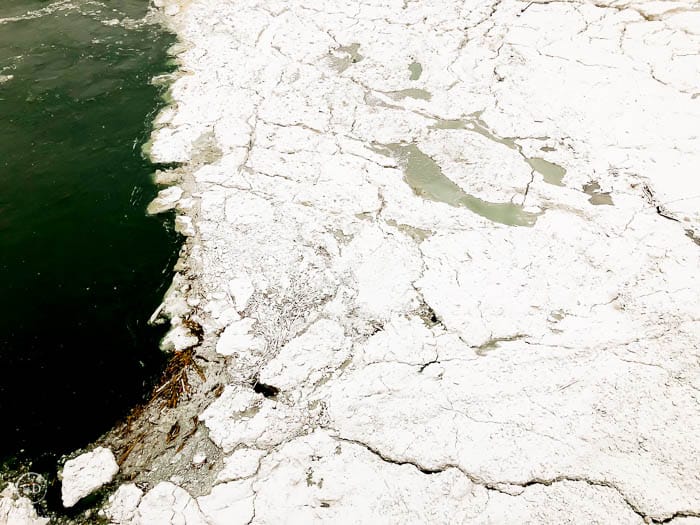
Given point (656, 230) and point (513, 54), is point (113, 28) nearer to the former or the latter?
point (513, 54)

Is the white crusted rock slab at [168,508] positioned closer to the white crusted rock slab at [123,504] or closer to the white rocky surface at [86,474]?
the white crusted rock slab at [123,504]

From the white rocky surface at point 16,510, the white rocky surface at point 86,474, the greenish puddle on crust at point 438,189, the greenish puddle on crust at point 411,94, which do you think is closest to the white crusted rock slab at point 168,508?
the white rocky surface at point 86,474

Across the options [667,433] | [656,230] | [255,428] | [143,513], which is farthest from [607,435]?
[143,513]

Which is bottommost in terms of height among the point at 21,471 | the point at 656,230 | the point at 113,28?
the point at 21,471

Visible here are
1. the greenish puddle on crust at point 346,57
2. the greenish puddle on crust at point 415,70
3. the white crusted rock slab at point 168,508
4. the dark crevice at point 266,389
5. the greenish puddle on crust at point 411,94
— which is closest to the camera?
the white crusted rock slab at point 168,508

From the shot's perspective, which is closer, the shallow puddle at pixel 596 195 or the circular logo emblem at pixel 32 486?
the circular logo emblem at pixel 32 486

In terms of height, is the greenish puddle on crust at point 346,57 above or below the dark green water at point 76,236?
above

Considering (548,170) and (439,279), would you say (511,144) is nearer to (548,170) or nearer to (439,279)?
(548,170)
